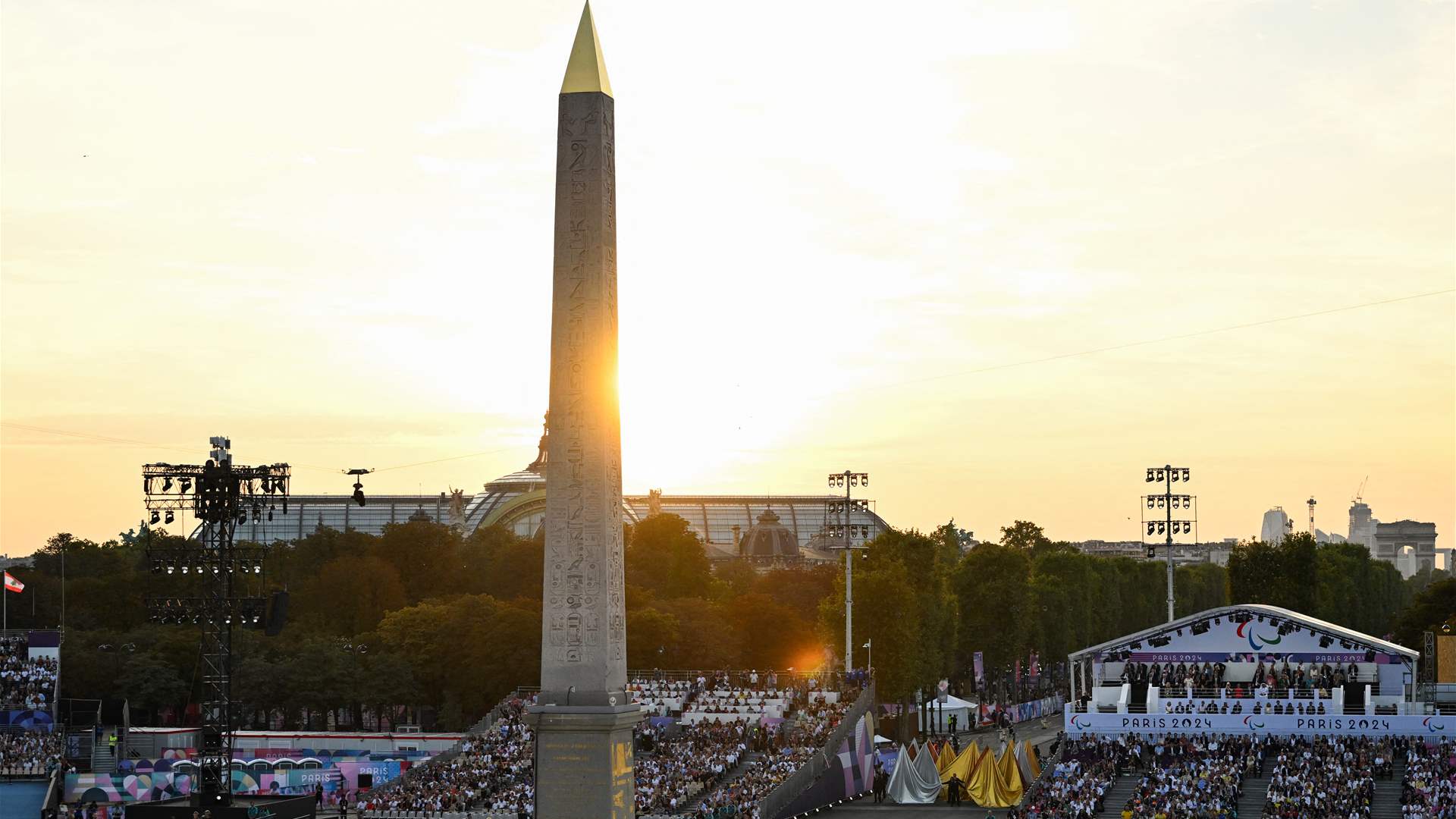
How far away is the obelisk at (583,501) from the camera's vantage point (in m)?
29.0

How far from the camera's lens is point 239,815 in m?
41.8

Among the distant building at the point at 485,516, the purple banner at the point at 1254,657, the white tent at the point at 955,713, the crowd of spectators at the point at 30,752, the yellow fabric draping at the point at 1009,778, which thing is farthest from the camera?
the distant building at the point at 485,516

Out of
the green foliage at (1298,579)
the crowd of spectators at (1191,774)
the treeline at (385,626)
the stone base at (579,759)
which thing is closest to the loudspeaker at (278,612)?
the treeline at (385,626)

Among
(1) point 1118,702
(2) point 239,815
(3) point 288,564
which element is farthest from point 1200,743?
(3) point 288,564

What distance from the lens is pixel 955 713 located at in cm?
8412

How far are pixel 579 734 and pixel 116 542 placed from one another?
91194 millimetres

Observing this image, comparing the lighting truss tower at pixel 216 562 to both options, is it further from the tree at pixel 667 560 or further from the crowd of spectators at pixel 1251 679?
the tree at pixel 667 560

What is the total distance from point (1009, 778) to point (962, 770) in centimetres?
139

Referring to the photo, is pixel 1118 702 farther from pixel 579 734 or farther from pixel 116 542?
pixel 116 542

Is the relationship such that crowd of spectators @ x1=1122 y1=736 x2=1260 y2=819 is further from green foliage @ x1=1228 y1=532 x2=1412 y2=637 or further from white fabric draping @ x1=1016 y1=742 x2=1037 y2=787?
green foliage @ x1=1228 y1=532 x2=1412 y2=637

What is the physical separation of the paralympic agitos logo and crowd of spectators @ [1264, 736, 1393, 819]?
5.35 metres

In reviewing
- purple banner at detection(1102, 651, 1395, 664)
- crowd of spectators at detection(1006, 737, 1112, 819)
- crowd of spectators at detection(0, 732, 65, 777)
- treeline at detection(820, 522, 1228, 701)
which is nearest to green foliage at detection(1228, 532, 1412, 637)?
treeline at detection(820, 522, 1228, 701)

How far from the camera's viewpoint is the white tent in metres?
83.0

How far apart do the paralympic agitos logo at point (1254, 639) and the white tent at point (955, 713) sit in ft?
76.4
